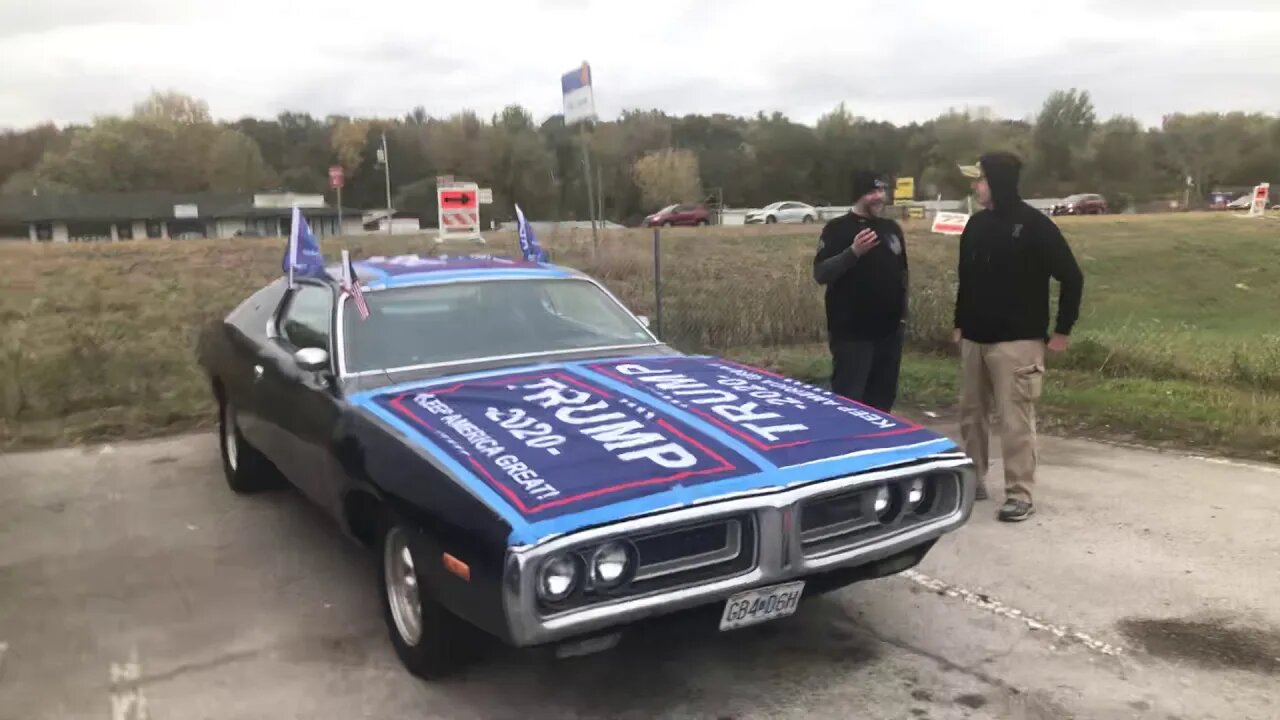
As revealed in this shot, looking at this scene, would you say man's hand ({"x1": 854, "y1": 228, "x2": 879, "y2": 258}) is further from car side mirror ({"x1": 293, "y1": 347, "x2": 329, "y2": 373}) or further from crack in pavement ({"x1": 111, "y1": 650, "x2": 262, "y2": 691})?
crack in pavement ({"x1": 111, "y1": 650, "x2": 262, "y2": 691})

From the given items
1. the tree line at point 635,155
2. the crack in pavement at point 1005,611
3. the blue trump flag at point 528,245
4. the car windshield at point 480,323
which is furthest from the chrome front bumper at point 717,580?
the tree line at point 635,155

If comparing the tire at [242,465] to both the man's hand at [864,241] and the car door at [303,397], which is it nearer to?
the car door at [303,397]

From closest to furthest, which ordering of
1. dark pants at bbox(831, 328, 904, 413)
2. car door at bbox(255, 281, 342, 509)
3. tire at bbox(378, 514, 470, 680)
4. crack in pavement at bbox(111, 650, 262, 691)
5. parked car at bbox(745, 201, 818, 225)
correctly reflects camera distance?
tire at bbox(378, 514, 470, 680)
crack in pavement at bbox(111, 650, 262, 691)
car door at bbox(255, 281, 342, 509)
dark pants at bbox(831, 328, 904, 413)
parked car at bbox(745, 201, 818, 225)

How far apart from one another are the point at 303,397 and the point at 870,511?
101 inches

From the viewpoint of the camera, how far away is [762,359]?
9742 millimetres

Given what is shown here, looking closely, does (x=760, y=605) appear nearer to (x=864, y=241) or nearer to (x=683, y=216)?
(x=864, y=241)

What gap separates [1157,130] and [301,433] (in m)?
97.5

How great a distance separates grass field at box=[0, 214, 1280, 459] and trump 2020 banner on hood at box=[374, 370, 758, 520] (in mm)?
5003

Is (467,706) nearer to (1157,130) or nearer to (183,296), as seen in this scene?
(183,296)

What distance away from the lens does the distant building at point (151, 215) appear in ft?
181

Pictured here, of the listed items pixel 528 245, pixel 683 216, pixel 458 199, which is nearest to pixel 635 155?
pixel 683 216

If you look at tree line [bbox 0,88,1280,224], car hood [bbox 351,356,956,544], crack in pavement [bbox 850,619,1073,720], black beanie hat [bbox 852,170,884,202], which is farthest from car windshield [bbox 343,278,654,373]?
tree line [bbox 0,88,1280,224]

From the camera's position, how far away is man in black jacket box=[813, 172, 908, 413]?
568 centimetres

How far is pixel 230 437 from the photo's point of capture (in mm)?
6172
